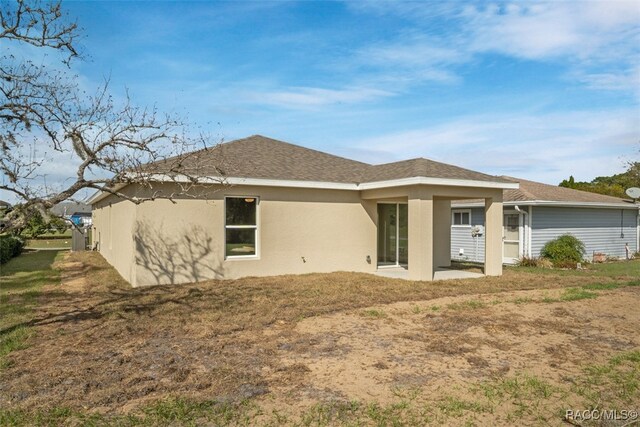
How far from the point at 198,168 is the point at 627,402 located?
1017 centimetres

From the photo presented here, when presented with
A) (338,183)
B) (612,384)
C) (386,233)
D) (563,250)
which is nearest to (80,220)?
(338,183)

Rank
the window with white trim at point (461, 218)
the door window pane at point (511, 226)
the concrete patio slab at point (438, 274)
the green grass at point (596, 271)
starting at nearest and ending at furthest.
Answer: the concrete patio slab at point (438, 274)
the green grass at point (596, 271)
the door window pane at point (511, 226)
the window with white trim at point (461, 218)

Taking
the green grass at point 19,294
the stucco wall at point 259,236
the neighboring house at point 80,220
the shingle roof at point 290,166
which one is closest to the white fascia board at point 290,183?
the shingle roof at point 290,166

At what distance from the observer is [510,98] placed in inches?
596

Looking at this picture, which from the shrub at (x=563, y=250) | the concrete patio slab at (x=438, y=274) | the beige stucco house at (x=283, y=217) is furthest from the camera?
the shrub at (x=563, y=250)

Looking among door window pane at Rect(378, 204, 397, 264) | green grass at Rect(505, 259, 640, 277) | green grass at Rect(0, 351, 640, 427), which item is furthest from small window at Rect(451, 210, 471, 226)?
green grass at Rect(0, 351, 640, 427)

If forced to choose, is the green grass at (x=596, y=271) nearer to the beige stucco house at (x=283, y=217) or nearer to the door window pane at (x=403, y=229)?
the beige stucco house at (x=283, y=217)

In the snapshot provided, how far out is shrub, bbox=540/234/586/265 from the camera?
18594 mm

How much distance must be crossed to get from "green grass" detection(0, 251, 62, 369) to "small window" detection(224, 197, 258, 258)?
4970 millimetres

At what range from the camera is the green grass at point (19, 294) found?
6930 millimetres

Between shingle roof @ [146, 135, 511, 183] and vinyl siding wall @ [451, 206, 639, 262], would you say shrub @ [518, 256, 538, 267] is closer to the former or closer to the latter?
vinyl siding wall @ [451, 206, 639, 262]

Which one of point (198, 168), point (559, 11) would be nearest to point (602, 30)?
point (559, 11)

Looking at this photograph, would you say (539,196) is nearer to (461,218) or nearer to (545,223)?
(545,223)

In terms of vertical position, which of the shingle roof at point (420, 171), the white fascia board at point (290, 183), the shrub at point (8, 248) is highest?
the shingle roof at point (420, 171)
